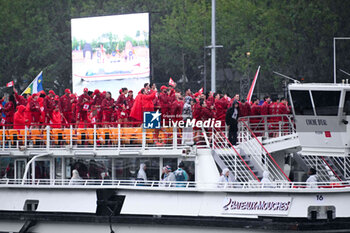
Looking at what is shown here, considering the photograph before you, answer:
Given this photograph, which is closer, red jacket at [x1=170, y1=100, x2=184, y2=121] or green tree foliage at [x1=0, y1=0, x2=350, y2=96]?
red jacket at [x1=170, y1=100, x2=184, y2=121]

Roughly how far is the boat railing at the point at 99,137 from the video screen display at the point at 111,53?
40.1ft

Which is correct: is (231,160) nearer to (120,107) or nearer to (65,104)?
(120,107)

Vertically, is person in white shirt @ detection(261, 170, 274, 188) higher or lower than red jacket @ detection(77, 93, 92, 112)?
lower

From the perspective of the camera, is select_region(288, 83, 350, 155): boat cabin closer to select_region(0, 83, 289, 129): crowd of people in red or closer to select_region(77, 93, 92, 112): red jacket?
select_region(0, 83, 289, 129): crowd of people in red

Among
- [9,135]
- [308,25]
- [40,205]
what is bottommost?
[40,205]

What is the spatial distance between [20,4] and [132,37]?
25.5 meters

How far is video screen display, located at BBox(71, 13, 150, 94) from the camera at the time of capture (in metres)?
40.3

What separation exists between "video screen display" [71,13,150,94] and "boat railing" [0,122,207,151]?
12.2 meters

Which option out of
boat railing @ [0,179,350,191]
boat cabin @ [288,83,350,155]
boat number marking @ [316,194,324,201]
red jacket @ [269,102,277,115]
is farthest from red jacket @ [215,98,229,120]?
boat number marking @ [316,194,324,201]

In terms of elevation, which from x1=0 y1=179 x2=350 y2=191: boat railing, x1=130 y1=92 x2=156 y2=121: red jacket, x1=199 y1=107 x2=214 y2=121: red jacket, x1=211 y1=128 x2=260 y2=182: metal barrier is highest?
x1=130 y1=92 x2=156 y2=121: red jacket

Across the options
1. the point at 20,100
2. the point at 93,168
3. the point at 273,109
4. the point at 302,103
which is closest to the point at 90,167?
the point at 93,168

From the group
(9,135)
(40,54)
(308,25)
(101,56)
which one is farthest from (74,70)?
(40,54)

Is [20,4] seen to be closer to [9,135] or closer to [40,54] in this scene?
[40,54]

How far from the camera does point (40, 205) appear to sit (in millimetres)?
25922
